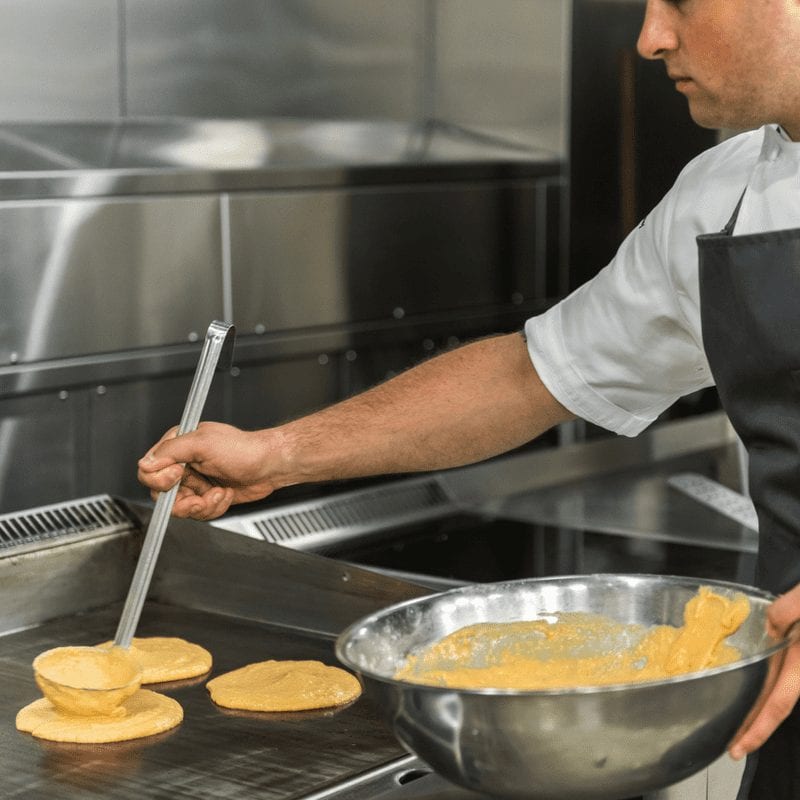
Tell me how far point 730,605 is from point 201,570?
96 cm

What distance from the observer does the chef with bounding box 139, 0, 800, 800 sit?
4.90 feet

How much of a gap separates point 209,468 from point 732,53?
77 centimetres

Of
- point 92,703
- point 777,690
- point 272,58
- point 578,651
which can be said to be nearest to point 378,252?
point 272,58

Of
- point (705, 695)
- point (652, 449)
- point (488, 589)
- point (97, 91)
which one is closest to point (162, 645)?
point (488, 589)

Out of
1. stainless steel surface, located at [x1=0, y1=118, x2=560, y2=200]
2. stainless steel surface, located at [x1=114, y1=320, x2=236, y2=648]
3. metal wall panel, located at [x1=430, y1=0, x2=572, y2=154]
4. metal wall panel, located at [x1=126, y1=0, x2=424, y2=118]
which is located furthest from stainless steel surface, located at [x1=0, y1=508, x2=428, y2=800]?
metal wall panel, located at [x1=430, y1=0, x2=572, y2=154]

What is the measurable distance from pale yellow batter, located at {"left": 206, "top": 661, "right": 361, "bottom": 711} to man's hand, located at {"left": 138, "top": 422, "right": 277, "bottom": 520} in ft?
0.66

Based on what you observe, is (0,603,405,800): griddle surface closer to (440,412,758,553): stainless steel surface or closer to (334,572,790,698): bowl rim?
(334,572,790,698): bowl rim

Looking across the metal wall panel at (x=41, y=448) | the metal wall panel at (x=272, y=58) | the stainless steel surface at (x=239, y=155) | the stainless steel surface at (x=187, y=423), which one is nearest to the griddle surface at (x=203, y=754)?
the stainless steel surface at (x=187, y=423)

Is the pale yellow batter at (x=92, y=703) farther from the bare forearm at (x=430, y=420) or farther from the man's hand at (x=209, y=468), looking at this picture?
the bare forearm at (x=430, y=420)

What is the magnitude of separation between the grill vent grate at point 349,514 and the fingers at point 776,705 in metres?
1.27

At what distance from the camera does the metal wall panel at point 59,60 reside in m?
2.60

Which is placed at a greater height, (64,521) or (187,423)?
(187,423)

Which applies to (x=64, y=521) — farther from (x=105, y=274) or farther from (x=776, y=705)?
(x=776, y=705)

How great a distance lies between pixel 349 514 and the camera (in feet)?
8.50
